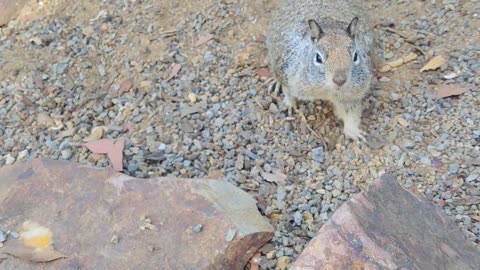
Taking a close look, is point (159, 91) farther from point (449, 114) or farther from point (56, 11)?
point (449, 114)

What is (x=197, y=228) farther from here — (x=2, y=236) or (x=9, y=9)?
(x=9, y=9)

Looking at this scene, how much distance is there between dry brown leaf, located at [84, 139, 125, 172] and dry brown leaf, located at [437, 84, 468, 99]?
2330mm

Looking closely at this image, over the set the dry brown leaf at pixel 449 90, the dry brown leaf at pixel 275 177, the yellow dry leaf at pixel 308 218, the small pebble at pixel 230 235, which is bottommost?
the yellow dry leaf at pixel 308 218

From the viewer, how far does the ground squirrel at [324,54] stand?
13.4 feet

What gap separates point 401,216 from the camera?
3.22 meters

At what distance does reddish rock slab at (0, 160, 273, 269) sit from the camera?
10.8 ft

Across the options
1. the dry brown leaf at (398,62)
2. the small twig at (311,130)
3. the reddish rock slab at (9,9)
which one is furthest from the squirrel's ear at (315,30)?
the reddish rock slab at (9,9)

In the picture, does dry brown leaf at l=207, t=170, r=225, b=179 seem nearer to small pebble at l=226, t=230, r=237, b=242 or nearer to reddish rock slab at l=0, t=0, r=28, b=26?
small pebble at l=226, t=230, r=237, b=242

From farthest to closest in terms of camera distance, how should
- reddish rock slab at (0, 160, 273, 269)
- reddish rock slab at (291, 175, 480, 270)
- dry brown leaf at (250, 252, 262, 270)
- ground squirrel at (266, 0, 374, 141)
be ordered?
ground squirrel at (266, 0, 374, 141) < dry brown leaf at (250, 252, 262, 270) < reddish rock slab at (0, 160, 273, 269) < reddish rock slab at (291, 175, 480, 270)

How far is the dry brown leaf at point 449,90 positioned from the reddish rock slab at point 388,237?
143 cm

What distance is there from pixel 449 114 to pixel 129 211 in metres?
2.36

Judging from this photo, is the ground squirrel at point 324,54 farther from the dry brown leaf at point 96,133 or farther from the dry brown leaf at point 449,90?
the dry brown leaf at point 96,133

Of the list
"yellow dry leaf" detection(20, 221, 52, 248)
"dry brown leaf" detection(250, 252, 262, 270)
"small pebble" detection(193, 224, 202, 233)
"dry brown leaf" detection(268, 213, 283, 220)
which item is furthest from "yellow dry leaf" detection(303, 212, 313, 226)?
"yellow dry leaf" detection(20, 221, 52, 248)

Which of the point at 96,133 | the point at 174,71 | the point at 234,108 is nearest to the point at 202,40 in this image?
the point at 174,71
